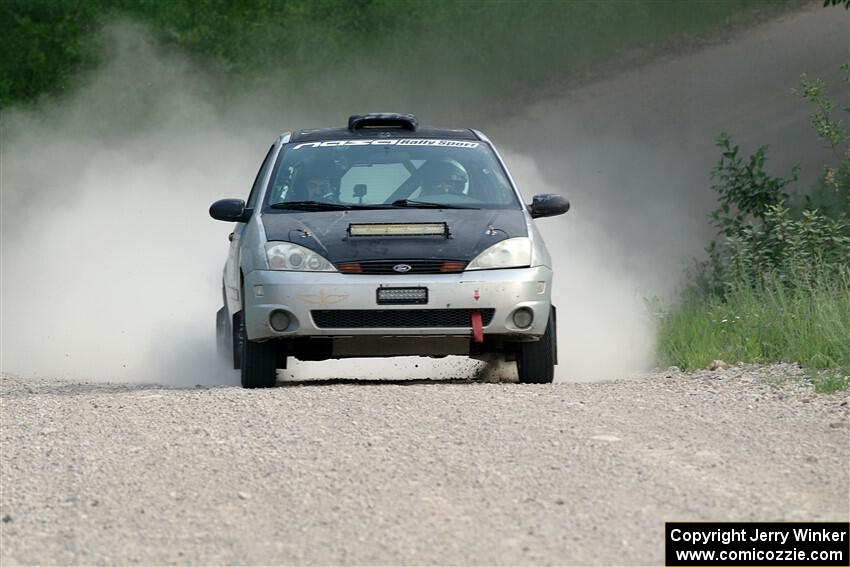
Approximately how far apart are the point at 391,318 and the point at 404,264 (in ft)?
1.06

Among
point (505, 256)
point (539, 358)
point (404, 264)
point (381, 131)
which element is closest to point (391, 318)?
point (404, 264)

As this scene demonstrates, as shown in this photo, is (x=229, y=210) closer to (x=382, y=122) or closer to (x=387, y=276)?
(x=387, y=276)

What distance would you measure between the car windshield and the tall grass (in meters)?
1.93

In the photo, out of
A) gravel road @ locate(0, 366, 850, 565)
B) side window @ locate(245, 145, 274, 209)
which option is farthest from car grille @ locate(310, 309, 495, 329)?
side window @ locate(245, 145, 274, 209)

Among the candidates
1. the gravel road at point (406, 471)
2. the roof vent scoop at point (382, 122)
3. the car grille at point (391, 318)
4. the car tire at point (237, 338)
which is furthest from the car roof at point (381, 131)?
the gravel road at point (406, 471)

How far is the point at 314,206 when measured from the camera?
11.4 meters

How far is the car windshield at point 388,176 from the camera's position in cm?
1155

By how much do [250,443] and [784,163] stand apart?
1694 cm

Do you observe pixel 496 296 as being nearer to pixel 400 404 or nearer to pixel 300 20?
pixel 400 404

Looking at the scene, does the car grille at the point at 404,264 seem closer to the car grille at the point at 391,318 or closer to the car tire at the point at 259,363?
the car grille at the point at 391,318

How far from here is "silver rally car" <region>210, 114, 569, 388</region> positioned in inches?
418

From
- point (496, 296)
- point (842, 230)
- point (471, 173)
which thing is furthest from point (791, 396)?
point (842, 230)

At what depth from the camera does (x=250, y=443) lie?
8555 mm

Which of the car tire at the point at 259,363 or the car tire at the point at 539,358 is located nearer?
the car tire at the point at 259,363
